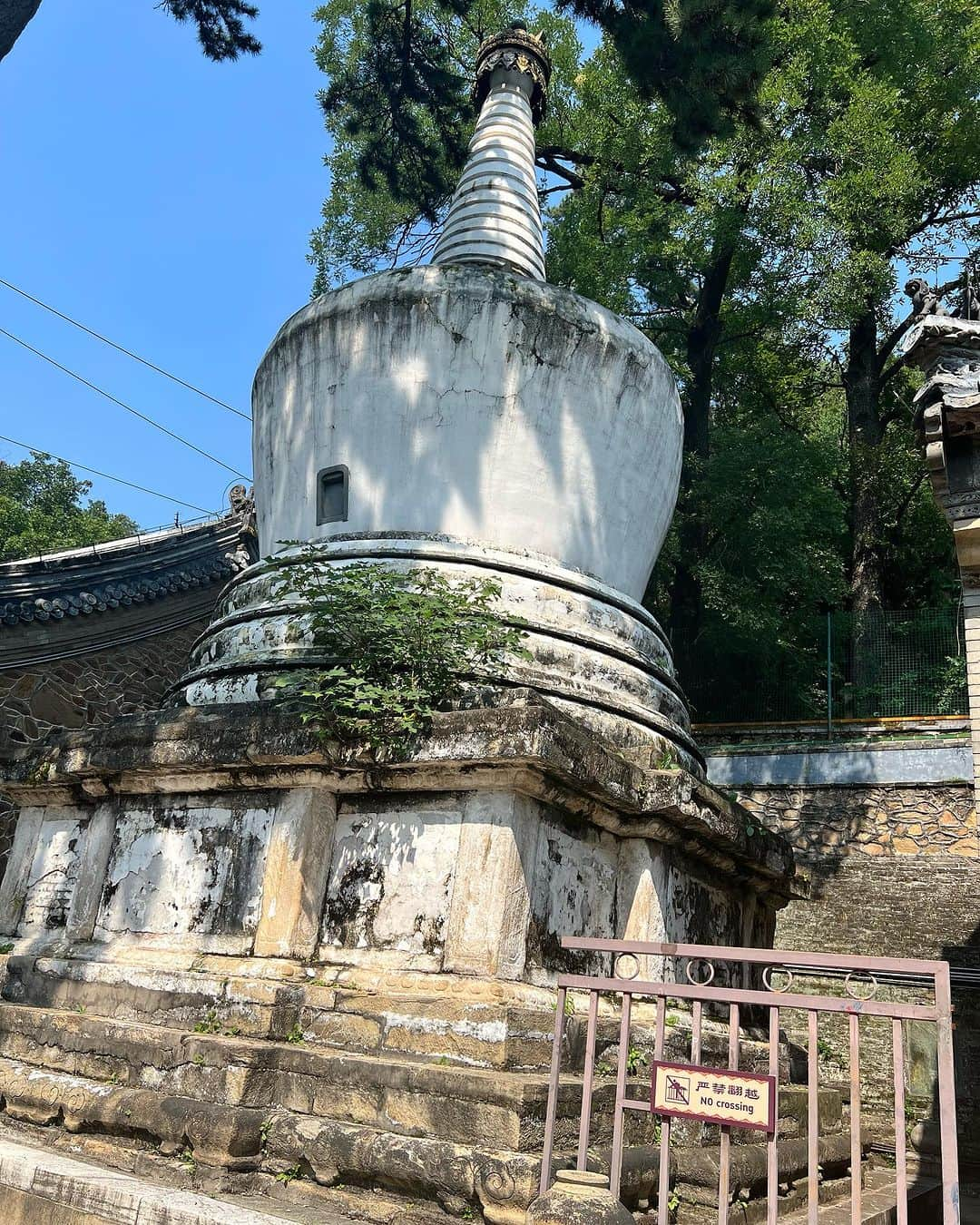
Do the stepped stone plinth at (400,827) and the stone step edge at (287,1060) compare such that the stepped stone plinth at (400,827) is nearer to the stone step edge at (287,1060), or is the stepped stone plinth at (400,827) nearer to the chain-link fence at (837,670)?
Result: the stone step edge at (287,1060)

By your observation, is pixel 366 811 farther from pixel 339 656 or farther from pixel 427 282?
pixel 427 282

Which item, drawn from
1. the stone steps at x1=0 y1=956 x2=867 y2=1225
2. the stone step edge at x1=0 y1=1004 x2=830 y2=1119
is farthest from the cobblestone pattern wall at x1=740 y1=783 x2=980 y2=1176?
the stone step edge at x1=0 y1=1004 x2=830 y2=1119

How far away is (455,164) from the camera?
14828mm

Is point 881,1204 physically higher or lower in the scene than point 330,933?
lower

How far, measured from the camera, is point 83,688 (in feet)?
46.6

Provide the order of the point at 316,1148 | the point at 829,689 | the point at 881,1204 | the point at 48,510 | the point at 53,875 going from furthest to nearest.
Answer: the point at 48,510 → the point at 829,689 → the point at 53,875 → the point at 881,1204 → the point at 316,1148

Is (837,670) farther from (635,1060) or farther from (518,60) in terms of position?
(635,1060)

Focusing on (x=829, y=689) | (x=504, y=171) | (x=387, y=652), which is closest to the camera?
(x=387, y=652)

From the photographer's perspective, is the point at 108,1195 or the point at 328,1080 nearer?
the point at 108,1195

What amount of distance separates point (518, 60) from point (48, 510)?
91.2 feet

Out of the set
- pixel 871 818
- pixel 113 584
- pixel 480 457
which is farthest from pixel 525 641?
pixel 113 584

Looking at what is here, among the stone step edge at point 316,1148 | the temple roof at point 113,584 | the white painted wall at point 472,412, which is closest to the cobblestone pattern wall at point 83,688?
the temple roof at point 113,584

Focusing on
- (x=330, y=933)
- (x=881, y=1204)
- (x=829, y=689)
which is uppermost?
(x=829, y=689)

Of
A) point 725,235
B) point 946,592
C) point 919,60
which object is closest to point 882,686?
point 946,592
